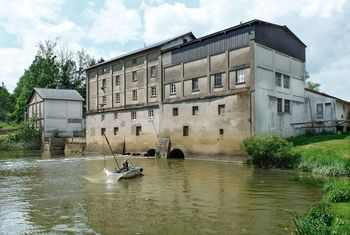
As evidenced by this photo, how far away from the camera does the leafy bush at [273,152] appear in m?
26.5

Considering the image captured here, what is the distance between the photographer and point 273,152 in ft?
87.1

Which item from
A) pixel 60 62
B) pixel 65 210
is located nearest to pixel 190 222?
pixel 65 210

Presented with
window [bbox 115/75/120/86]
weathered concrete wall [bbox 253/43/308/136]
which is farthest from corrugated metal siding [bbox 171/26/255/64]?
window [bbox 115/75/120/86]

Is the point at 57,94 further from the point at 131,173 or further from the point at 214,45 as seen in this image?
the point at 131,173

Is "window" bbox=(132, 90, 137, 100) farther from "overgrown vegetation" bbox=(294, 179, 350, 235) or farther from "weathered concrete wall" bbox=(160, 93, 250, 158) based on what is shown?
"overgrown vegetation" bbox=(294, 179, 350, 235)

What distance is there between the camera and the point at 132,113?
4497 centimetres

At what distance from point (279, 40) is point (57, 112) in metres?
40.5

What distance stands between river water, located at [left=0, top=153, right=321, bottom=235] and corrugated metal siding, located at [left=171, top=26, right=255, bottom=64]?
1308 cm

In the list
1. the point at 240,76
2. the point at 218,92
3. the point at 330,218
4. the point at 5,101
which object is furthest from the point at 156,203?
the point at 5,101

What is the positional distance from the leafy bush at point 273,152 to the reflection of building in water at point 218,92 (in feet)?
12.0

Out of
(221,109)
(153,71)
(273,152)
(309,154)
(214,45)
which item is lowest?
(309,154)

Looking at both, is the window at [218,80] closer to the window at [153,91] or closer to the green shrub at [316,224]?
the window at [153,91]

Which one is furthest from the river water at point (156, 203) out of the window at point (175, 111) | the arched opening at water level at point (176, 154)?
the window at point (175, 111)

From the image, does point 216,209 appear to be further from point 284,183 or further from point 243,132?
point 243,132
